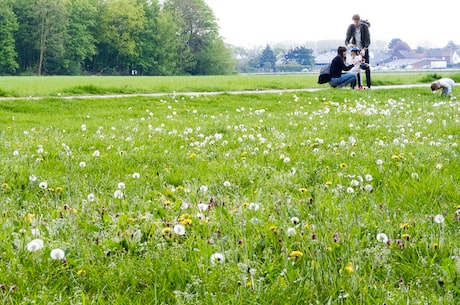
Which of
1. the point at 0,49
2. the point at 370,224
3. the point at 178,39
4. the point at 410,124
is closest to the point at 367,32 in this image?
the point at 410,124

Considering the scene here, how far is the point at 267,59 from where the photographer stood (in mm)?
149750

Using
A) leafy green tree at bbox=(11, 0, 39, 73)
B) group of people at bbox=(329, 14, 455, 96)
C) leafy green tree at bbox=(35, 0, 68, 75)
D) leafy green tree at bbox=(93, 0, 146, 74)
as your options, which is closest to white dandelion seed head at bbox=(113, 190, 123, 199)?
group of people at bbox=(329, 14, 455, 96)

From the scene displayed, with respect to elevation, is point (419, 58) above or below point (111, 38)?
below

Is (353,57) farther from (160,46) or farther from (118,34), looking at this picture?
(160,46)

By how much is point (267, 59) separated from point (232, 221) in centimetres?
14934

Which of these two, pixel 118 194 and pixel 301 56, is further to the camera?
pixel 301 56

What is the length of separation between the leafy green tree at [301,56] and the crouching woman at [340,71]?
130764 mm

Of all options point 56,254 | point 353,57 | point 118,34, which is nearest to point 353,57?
point 353,57

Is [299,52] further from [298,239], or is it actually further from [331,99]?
[298,239]

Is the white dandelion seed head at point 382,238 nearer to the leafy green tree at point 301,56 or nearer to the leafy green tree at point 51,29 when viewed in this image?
the leafy green tree at point 51,29

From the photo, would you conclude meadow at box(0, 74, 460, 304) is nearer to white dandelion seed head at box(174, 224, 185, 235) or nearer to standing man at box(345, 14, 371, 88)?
white dandelion seed head at box(174, 224, 185, 235)

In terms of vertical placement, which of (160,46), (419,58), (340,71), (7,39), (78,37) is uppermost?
(78,37)

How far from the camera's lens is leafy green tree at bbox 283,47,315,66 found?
146m

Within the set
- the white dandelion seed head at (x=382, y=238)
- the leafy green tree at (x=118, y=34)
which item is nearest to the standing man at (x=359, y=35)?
the white dandelion seed head at (x=382, y=238)
